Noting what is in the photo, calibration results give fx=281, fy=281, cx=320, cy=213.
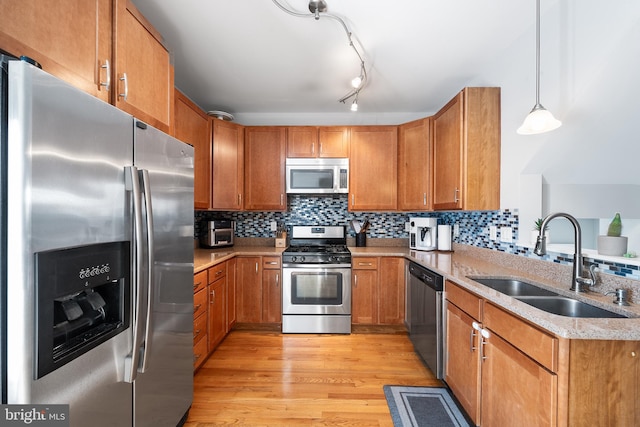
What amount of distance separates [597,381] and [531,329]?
0.76 ft

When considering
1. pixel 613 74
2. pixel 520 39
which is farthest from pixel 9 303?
pixel 520 39

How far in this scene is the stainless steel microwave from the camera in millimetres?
3227

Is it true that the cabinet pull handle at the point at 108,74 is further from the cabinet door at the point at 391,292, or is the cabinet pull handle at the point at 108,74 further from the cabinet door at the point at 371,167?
the cabinet door at the point at 391,292

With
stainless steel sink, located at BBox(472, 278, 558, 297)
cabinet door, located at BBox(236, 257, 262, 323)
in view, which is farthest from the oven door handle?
stainless steel sink, located at BBox(472, 278, 558, 297)

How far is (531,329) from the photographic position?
3.82 feet

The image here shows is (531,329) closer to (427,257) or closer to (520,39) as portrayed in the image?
(427,257)

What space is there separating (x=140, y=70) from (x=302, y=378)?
2294 mm

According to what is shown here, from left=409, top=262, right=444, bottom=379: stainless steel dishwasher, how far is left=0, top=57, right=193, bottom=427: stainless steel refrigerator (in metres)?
1.76

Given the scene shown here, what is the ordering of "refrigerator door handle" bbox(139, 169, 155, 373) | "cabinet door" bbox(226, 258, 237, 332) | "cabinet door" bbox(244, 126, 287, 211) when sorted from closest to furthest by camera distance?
"refrigerator door handle" bbox(139, 169, 155, 373) < "cabinet door" bbox(226, 258, 237, 332) < "cabinet door" bbox(244, 126, 287, 211)

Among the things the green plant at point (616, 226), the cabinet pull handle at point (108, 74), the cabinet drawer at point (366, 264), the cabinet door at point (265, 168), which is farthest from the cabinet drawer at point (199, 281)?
the green plant at point (616, 226)

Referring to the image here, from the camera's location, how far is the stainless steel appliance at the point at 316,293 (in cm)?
298

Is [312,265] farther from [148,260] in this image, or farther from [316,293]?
[148,260]

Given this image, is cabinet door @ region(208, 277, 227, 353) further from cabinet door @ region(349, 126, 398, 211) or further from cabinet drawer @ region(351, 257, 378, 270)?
cabinet door @ region(349, 126, 398, 211)

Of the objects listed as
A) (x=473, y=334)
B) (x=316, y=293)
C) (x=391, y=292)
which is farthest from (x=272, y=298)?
(x=473, y=334)
